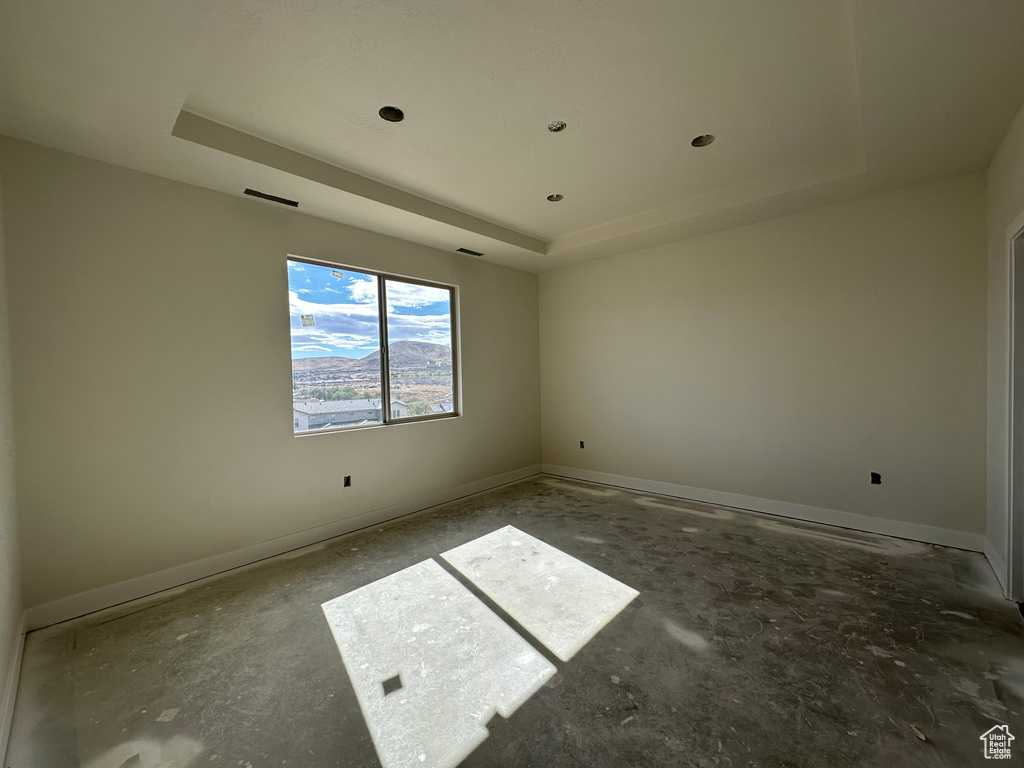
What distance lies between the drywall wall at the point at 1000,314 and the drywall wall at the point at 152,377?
4430 mm

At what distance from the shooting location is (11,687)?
1.78 meters

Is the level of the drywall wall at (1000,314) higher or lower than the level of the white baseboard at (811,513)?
higher

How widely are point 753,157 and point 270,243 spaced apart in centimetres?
370

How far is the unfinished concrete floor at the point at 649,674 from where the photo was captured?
1516mm

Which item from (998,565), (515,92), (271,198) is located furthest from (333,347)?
(998,565)

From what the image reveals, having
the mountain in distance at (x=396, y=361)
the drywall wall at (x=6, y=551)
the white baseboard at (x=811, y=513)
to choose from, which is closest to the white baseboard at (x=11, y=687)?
the drywall wall at (x=6, y=551)

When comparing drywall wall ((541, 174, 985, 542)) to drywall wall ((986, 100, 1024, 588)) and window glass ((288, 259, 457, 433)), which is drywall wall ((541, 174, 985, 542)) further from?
window glass ((288, 259, 457, 433))

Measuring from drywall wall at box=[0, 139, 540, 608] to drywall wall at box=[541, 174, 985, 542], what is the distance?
2.94 m

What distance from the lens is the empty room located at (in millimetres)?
1685

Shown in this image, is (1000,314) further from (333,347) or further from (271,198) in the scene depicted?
(271,198)

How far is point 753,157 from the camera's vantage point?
9.72 ft

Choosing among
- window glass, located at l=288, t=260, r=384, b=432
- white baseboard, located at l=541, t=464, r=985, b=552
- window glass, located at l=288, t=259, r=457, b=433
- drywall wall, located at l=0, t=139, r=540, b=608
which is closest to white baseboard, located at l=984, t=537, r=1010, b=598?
white baseboard, located at l=541, t=464, r=985, b=552

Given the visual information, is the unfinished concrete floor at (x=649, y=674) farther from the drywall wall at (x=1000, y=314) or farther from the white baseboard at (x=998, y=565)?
the drywall wall at (x=1000, y=314)

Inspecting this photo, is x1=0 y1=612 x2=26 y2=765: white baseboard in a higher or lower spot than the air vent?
lower
